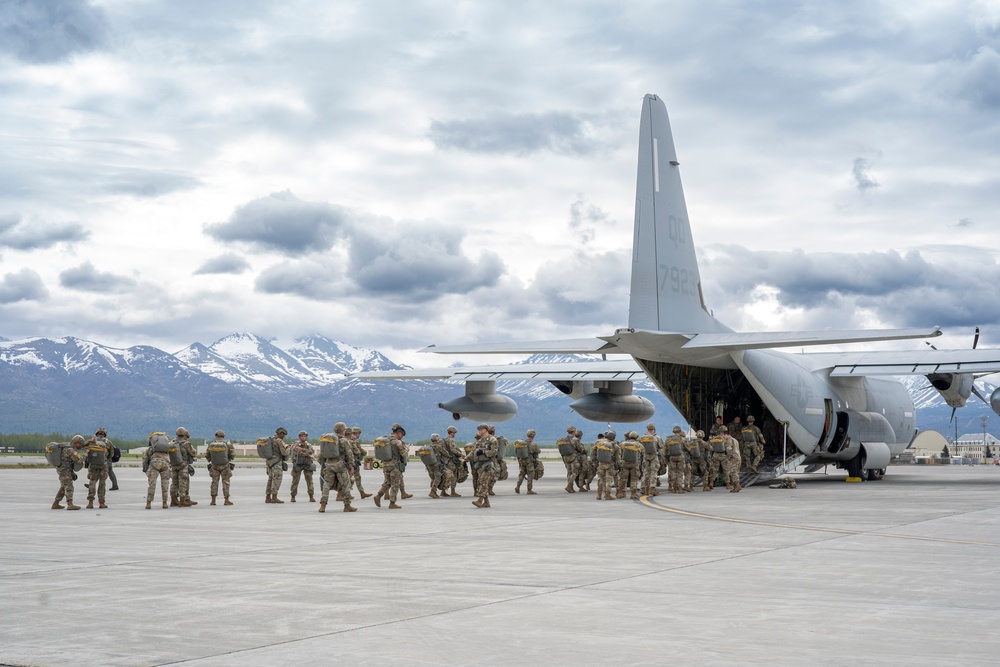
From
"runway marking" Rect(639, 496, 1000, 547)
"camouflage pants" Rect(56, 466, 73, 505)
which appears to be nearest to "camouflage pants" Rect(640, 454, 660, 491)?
"runway marking" Rect(639, 496, 1000, 547)

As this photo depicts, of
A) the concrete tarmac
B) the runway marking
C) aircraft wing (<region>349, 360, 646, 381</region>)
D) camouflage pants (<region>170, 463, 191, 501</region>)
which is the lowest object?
the concrete tarmac

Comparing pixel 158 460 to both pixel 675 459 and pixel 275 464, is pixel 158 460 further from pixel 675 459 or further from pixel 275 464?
pixel 675 459

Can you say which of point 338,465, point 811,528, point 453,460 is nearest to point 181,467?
point 338,465

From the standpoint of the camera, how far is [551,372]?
104 ft

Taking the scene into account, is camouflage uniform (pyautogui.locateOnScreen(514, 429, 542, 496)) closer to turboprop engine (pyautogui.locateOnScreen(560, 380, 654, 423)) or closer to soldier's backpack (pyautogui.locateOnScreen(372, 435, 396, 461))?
soldier's backpack (pyautogui.locateOnScreen(372, 435, 396, 461))

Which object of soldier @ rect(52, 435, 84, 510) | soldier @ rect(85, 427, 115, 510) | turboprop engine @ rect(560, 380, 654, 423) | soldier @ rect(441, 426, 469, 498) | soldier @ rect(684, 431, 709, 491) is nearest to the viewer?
soldier @ rect(52, 435, 84, 510)

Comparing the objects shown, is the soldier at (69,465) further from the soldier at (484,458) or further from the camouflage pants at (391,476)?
the soldier at (484,458)

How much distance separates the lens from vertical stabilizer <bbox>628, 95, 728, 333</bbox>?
21.9m

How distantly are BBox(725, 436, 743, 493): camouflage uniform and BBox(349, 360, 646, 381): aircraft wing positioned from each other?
551 cm

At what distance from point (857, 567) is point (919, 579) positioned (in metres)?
0.86

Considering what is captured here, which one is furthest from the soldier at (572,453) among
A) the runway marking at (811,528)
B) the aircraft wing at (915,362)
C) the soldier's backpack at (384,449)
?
the aircraft wing at (915,362)

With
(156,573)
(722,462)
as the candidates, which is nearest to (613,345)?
(722,462)

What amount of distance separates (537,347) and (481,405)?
10907 mm

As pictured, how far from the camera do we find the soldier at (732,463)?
23281 mm
